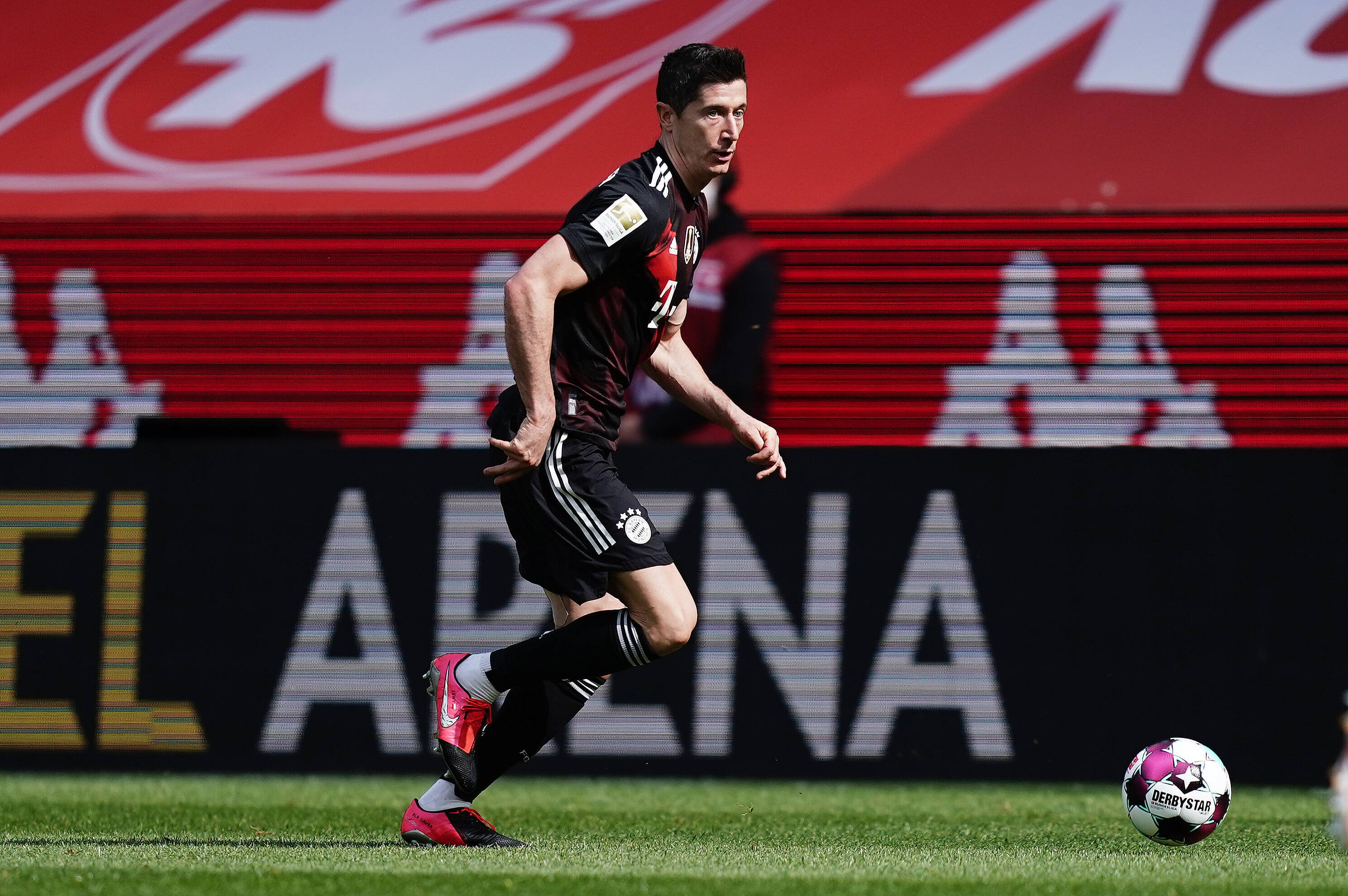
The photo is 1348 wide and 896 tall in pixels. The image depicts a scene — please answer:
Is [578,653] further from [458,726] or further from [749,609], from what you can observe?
[749,609]

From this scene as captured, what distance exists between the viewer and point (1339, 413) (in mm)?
8266

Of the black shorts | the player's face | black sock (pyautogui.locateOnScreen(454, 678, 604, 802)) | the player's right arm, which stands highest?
the player's face

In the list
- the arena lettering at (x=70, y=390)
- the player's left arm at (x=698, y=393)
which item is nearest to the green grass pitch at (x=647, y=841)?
the player's left arm at (x=698, y=393)

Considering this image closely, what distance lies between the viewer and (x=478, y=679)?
4719 millimetres

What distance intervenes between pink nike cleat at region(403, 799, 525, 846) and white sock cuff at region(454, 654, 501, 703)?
326 mm

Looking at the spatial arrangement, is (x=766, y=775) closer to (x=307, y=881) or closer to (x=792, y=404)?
(x=792, y=404)

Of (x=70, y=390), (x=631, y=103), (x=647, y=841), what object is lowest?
(x=647, y=841)

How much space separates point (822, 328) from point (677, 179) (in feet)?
14.2

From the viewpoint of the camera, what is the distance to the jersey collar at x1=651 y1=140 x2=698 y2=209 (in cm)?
470

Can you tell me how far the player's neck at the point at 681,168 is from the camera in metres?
4.69

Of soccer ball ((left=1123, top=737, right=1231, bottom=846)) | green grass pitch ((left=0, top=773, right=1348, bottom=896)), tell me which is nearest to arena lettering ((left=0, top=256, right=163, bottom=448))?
green grass pitch ((left=0, top=773, right=1348, bottom=896))

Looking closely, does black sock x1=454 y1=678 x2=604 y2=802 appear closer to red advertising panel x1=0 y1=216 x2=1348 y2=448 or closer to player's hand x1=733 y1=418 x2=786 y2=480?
player's hand x1=733 y1=418 x2=786 y2=480

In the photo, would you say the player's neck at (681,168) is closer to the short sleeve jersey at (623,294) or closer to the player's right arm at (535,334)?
the short sleeve jersey at (623,294)

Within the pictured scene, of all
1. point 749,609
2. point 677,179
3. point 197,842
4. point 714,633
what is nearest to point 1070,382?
point 749,609
